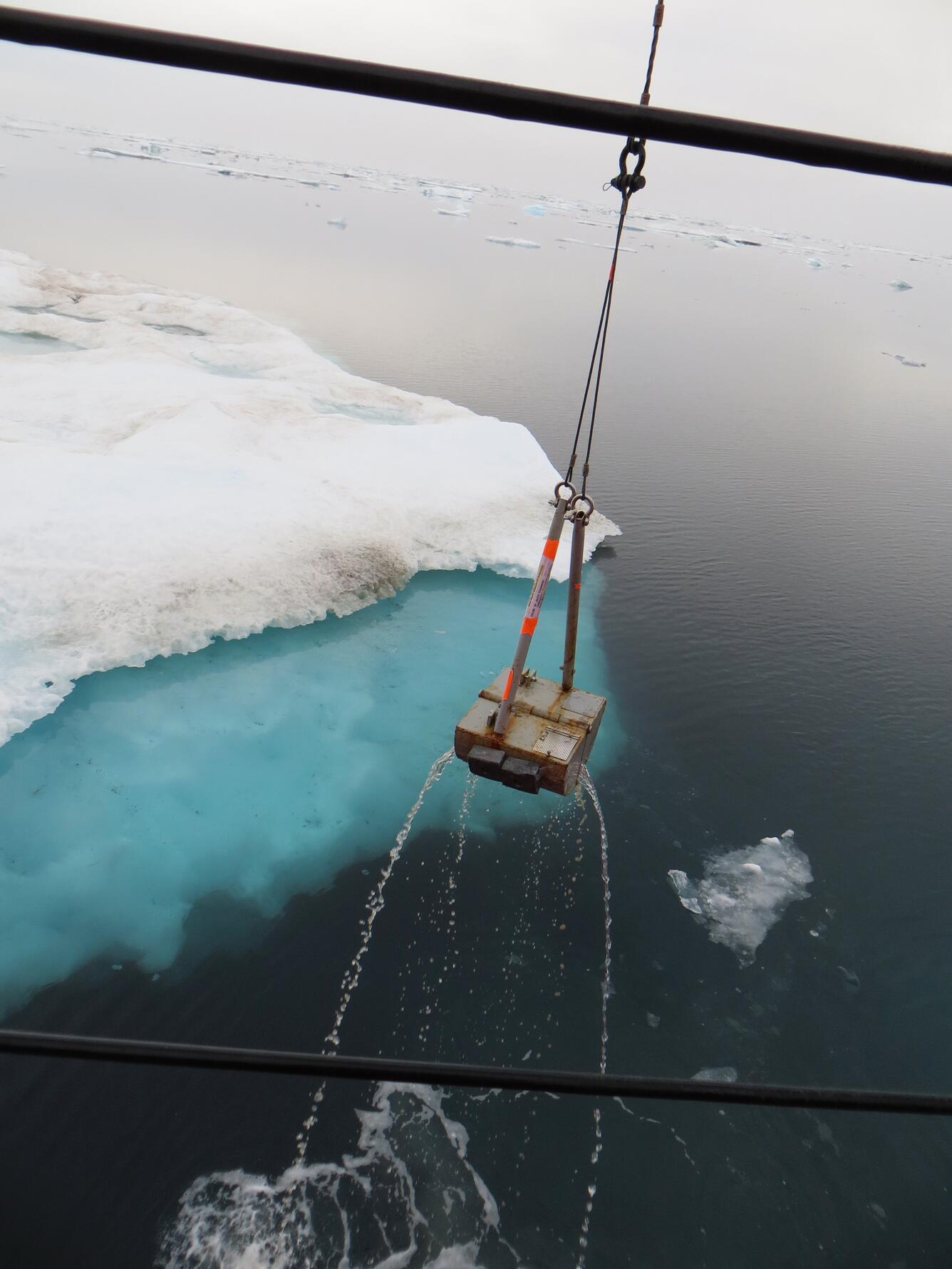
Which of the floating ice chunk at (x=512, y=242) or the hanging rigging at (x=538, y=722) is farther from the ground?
the hanging rigging at (x=538, y=722)

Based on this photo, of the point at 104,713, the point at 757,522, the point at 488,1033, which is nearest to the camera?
the point at 488,1033

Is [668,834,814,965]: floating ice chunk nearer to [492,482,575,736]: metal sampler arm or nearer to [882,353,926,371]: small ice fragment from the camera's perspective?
[492,482,575,736]: metal sampler arm

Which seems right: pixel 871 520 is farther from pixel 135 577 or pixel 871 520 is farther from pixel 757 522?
pixel 135 577

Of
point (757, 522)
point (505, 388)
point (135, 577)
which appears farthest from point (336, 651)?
point (505, 388)

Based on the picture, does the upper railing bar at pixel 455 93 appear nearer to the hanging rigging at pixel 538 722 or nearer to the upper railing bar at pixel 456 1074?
the upper railing bar at pixel 456 1074

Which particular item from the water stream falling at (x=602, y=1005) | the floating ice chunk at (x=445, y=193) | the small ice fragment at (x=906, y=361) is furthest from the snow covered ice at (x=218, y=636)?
the floating ice chunk at (x=445, y=193)

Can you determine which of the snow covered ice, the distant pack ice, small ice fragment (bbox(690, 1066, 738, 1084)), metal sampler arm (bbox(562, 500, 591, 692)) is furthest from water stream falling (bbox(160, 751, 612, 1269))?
the distant pack ice

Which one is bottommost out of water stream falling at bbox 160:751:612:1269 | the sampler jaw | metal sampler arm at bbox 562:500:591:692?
water stream falling at bbox 160:751:612:1269
